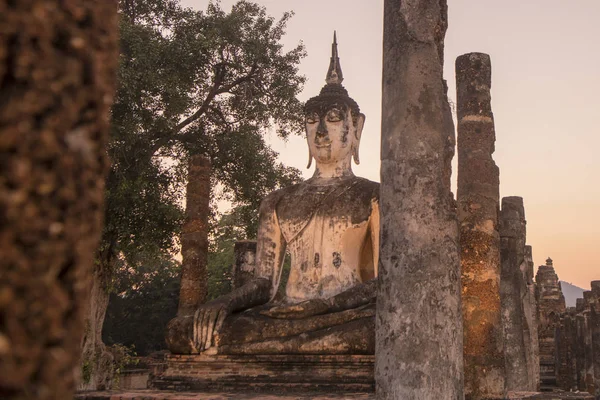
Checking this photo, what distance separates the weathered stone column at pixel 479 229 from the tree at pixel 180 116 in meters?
5.46

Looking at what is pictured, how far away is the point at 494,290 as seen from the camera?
8.00 metres

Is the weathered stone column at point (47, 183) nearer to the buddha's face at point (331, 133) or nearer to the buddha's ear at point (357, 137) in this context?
the buddha's face at point (331, 133)

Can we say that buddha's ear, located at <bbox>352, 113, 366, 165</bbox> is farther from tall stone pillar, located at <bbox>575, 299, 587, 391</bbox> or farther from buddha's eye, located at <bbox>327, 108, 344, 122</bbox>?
tall stone pillar, located at <bbox>575, 299, 587, 391</bbox>

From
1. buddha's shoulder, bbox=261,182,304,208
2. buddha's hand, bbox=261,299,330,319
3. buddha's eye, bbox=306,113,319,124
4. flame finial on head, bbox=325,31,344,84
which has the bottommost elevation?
buddha's hand, bbox=261,299,330,319

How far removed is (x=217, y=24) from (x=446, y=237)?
10263 millimetres

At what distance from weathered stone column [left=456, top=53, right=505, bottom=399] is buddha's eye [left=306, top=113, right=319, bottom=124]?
1.79 meters

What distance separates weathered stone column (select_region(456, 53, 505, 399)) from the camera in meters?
7.50

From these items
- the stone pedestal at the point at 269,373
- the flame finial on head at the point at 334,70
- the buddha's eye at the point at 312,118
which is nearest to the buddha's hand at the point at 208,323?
the stone pedestal at the point at 269,373

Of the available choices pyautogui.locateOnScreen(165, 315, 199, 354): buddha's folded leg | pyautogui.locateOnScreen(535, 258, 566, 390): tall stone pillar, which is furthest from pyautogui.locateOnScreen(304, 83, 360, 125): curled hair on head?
pyautogui.locateOnScreen(535, 258, 566, 390): tall stone pillar

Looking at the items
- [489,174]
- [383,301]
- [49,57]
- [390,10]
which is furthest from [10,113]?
[489,174]

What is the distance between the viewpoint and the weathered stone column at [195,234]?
10422 mm

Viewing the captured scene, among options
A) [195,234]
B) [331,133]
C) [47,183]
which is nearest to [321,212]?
[331,133]

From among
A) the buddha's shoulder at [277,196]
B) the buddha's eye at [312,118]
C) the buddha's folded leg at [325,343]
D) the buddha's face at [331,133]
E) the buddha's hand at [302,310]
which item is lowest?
the buddha's folded leg at [325,343]

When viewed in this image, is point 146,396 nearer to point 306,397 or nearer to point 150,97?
point 306,397
